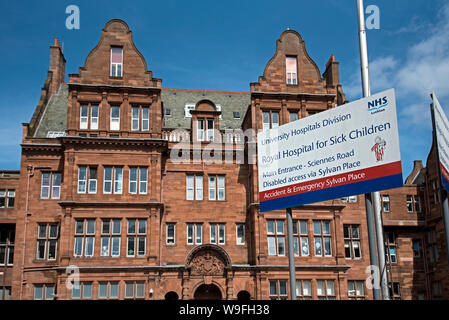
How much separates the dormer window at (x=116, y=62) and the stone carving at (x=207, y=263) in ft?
46.2

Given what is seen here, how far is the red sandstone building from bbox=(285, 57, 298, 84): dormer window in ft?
0.25

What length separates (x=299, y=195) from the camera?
615 inches

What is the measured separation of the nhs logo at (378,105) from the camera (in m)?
13.7

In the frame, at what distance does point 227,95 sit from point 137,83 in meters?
11.6

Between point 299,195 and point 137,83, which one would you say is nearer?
point 299,195

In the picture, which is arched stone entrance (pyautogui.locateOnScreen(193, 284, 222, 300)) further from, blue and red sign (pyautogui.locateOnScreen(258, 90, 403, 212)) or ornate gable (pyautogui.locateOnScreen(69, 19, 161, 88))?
blue and red sign (pyautogui.locateOnScreen(258, 90, 403, 212))

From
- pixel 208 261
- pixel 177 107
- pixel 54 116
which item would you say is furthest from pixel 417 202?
pixel 54 116

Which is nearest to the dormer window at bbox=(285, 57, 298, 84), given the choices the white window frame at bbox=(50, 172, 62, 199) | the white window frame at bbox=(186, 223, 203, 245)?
the white window frame at bbox=(186, 223, 203, 245)

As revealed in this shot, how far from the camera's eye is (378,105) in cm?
1386

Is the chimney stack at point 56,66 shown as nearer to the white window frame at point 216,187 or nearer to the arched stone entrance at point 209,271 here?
the white window frame at point 216,187

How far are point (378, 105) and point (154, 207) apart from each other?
21.2 metres
